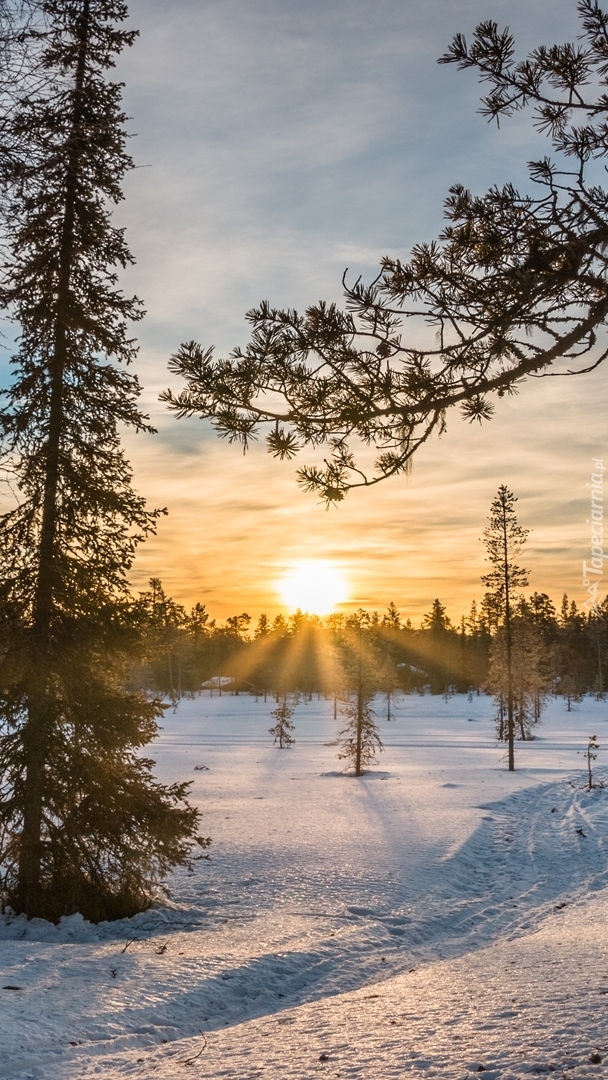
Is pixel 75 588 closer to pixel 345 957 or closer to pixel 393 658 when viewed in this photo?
pixel 345 957

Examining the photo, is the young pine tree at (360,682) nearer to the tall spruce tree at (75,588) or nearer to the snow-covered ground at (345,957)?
the snow-covered ground at (345,957)

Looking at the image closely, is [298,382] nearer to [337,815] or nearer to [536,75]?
[536,75]

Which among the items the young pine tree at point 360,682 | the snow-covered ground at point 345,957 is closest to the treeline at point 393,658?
the young pine tree at point 360,682

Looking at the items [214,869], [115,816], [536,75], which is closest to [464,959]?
[115,816]

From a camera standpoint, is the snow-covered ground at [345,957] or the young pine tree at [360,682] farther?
the young pine tree at [360,682]

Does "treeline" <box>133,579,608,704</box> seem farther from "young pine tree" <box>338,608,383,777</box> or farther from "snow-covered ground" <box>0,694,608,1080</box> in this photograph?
A: "snow-covered ground" <box>0,694,608,1080</box>

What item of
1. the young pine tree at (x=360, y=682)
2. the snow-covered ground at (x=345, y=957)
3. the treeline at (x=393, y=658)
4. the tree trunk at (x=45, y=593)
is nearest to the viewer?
the snow-covered ground at (x=345, y=957)

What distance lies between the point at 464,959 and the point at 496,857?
7.71 m

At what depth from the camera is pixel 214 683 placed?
117688 millimetres

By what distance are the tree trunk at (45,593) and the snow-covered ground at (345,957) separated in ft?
2.70

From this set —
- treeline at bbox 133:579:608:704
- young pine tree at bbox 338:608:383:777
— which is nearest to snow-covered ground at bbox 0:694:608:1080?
young pine tree at bbox 338:608:383:777

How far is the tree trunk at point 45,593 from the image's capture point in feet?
35.8

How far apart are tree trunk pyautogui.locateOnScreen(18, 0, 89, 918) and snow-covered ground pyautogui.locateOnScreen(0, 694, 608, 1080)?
0.82 metres

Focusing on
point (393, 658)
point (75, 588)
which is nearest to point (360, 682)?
point (75, 588)
